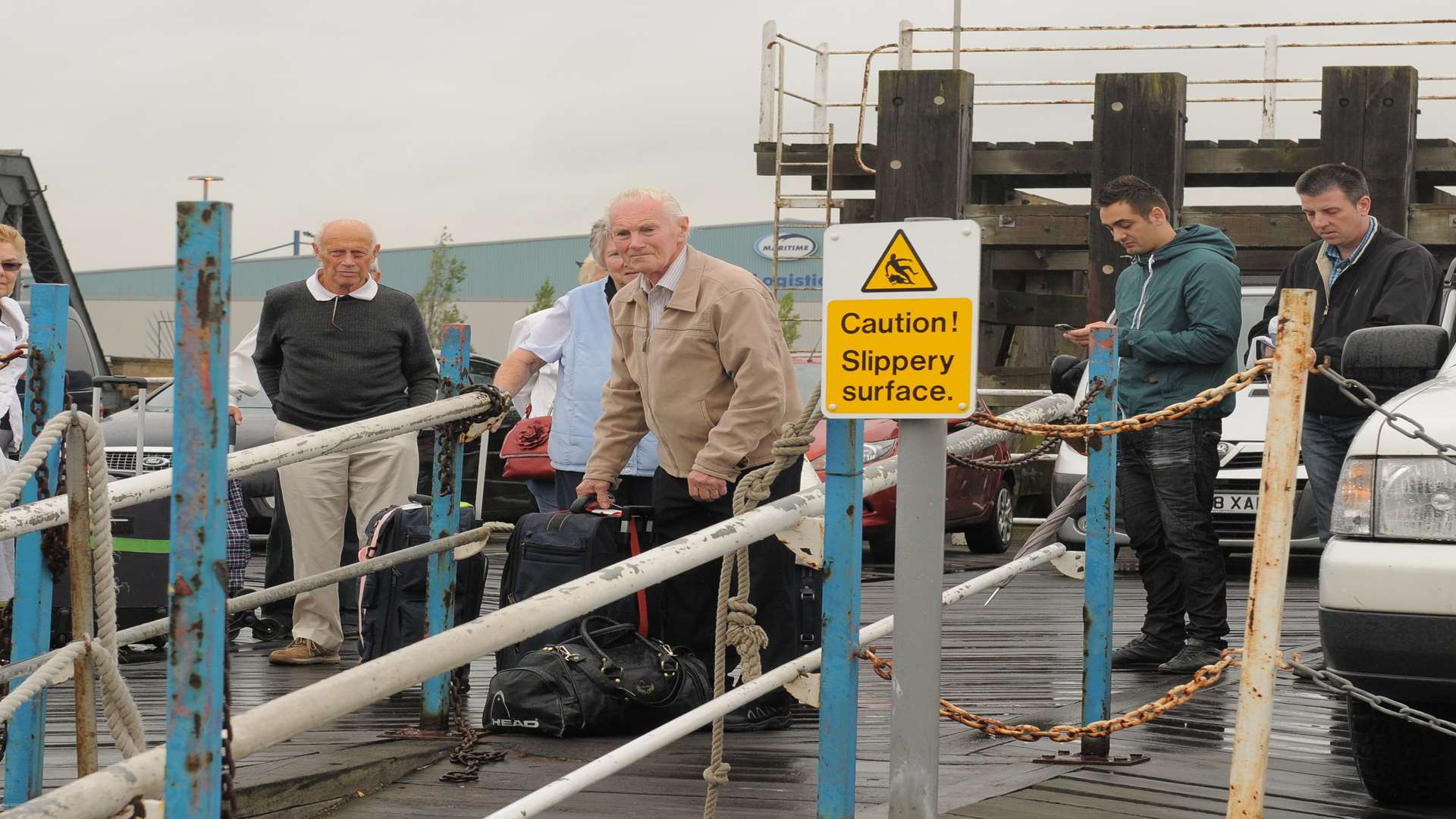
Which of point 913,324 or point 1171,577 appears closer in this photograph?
point 913,324

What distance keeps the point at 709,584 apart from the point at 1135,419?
199 centimetres

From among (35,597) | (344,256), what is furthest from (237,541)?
(35,597)

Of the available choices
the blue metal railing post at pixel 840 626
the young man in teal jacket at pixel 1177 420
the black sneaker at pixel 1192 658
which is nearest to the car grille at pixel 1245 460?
the young man in teal jacket at pixel 1177 420

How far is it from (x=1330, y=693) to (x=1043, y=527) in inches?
44.5

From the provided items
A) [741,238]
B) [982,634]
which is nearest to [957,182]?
[982,634]

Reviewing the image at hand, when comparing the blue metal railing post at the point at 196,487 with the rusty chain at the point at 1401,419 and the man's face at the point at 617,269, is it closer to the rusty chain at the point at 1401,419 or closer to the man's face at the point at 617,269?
the rusty chain at the point at 1401,419

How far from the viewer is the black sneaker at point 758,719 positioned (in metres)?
5.32

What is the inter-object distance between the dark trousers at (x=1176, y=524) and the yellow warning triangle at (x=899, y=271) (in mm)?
3309

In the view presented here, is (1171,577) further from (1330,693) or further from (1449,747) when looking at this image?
(1449,747)

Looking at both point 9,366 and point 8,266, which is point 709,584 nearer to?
point 9,366

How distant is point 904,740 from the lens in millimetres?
3215

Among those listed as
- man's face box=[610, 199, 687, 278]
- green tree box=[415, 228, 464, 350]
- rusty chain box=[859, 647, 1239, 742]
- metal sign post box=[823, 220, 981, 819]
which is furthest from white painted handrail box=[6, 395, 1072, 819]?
green tree box=[415, 228, 464, 350]

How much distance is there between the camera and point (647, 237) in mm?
5449

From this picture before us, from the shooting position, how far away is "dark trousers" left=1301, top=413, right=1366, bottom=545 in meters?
5.90
